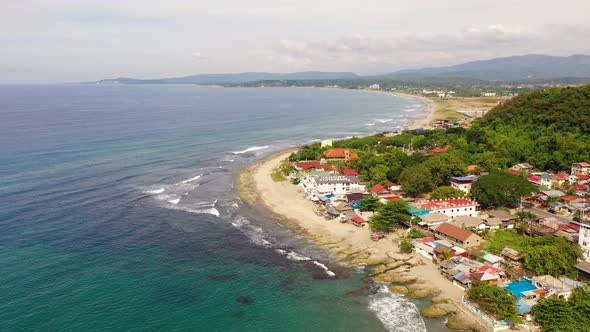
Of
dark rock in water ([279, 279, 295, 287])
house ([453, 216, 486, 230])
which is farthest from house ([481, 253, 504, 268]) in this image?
dark rock in water ([279, 279, 295, 287])

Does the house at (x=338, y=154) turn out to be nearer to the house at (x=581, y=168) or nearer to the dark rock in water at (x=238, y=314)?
the house at (x=581, y=168)

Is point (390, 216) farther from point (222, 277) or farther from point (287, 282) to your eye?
point (222, 277)

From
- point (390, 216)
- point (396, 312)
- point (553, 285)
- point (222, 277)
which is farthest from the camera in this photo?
point (390, 216)

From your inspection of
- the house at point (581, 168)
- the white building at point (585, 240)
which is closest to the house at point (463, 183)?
the house at point (581, 168)

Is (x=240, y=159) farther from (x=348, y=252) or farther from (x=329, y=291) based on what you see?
(x=329, y=291)

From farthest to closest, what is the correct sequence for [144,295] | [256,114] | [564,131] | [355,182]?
1. [256,114]
2. [564,131]
3. [355,182]
4. [144,295]

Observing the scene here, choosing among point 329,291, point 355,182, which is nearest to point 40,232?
point 329,291

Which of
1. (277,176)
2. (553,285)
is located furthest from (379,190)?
(553,285)
